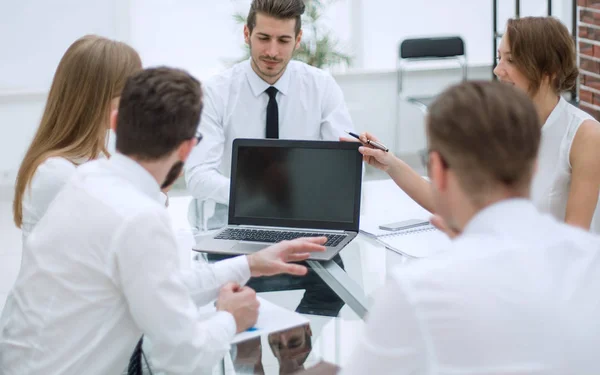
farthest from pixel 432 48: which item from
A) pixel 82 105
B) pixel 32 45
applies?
pixel 82 105

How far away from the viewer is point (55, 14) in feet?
18.0

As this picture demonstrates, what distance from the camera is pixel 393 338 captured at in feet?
3.45

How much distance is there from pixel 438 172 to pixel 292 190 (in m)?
1.23

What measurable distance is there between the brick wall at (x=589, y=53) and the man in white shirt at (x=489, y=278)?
160 inches

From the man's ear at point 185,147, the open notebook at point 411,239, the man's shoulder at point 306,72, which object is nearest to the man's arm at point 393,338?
the man's ear at point 185,147

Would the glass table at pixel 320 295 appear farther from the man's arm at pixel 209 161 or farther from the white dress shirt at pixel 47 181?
the white dress shirt at pixel 47 181

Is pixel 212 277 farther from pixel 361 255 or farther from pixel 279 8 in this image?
pixel 279 8

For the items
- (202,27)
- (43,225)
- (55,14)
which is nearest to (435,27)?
(202,27)

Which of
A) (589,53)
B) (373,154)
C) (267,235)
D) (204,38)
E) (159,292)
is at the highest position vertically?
(204,38)

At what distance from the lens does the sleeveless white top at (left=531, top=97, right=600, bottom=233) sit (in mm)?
2254

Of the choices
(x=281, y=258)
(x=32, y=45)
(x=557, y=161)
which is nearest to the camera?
(x=281, y=258)

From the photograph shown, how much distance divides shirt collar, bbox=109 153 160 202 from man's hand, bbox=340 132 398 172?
3.00 ft

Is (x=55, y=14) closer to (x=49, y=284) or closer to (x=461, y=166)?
(x=49, y=284)

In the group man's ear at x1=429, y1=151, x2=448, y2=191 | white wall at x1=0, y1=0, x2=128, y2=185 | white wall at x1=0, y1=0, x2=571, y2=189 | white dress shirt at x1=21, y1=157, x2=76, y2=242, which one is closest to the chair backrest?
white wall at x1=0, y1=0, x2=571, y2=189
